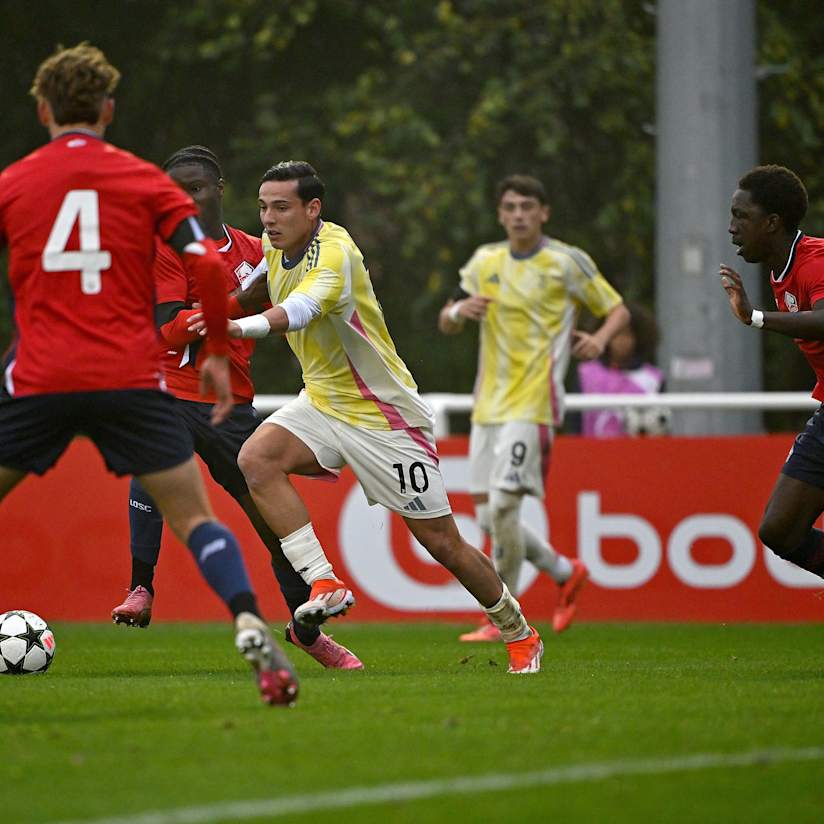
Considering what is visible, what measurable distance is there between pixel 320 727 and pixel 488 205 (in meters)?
12.9

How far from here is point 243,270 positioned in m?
9.41

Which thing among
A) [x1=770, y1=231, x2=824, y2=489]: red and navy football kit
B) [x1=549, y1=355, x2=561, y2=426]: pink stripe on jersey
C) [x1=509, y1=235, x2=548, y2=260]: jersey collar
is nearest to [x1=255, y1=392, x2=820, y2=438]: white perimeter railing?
[x1=549, y1=355, x2=561, y2=426]: pink stripe on jersey

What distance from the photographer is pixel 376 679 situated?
8.28m

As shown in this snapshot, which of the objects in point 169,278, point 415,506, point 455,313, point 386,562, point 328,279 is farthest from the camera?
point 386,562

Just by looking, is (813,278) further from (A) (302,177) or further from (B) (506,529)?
(B) (506,529)

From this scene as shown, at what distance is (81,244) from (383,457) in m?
2.39

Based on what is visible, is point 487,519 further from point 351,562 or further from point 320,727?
point 320,727

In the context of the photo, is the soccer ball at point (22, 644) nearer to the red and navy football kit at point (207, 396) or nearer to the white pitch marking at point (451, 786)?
the red and navy football kit at point (207, 396)

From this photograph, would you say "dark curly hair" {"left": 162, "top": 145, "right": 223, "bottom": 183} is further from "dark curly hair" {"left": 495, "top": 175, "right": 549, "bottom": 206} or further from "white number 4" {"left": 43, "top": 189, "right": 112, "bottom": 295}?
"white number 4" {"left": 43, "top": 189, "right": 112, "bottom": 295}

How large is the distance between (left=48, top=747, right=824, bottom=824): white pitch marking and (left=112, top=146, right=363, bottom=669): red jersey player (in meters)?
3.55

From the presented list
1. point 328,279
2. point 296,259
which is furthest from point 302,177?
point 328,279

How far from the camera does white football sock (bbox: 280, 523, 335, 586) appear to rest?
8.36m

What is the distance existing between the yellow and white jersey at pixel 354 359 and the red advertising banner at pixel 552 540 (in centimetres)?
451

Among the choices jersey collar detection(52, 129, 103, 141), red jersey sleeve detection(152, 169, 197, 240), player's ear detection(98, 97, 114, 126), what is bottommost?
red jersey sleeve detection(152, 169, 197, 240)
